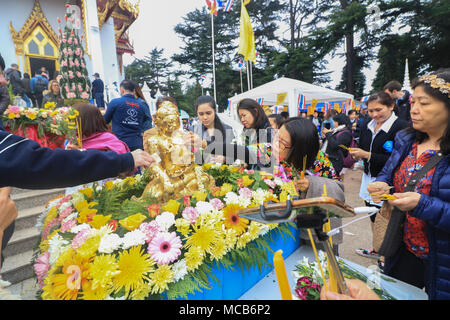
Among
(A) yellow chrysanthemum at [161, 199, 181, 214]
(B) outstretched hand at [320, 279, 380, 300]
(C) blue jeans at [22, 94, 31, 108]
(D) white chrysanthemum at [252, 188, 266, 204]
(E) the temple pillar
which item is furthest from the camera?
(E) the temple pillar

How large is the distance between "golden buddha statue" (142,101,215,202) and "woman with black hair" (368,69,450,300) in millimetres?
1309

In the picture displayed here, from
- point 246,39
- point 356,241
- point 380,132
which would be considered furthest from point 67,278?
point 246,39

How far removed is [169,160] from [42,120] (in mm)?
2032

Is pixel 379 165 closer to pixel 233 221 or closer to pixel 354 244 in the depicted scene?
pixel 354 244

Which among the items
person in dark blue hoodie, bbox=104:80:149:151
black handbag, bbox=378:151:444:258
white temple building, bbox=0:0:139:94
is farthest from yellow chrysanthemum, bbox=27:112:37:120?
white temple building, bbox=0:0:139:94

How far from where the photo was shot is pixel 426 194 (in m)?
1.36

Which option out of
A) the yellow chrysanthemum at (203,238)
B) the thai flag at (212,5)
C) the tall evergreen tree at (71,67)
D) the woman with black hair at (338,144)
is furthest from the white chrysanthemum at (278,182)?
the thai flag at (212,5)

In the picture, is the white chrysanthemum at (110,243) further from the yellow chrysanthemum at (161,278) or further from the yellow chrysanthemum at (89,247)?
the yellow chrysanthemum at (161,278)

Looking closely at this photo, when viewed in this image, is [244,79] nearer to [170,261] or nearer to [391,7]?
[391,7]

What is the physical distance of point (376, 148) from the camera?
278 cm

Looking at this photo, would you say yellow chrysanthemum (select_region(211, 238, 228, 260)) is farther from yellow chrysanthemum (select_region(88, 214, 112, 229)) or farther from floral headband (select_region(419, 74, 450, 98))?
floral headband (select_region(419, 74, 450, 98))

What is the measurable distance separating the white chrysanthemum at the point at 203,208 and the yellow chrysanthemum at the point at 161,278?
0.37m

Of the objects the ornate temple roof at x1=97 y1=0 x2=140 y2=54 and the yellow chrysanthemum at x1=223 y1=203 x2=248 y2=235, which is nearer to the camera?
the yellow chrysanthemum at x1=223 y1=203 x2=248 y2=235

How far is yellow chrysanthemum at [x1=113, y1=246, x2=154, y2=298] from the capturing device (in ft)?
Answer: 3.62
